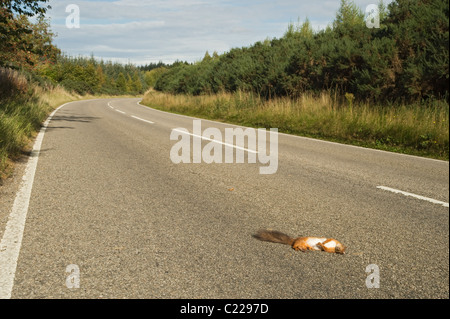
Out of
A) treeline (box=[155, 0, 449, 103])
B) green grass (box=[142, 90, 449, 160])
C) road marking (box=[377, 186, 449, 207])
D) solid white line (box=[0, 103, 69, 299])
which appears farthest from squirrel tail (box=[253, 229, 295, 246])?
treeline (box=[155, 0, 449, 103])

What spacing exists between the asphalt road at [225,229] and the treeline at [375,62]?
5016 mm

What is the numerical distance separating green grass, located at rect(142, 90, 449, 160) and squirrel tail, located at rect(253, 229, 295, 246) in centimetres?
617

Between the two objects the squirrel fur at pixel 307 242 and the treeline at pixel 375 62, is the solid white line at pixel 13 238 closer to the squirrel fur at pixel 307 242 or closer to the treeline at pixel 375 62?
the squirrel fur at pixel 307 242

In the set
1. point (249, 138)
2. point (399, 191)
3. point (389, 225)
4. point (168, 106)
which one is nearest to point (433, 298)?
point (389, 225)

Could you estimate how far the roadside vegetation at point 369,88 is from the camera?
938cm

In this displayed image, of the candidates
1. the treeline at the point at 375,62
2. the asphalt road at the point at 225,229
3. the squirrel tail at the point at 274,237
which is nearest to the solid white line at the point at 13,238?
the asphalt road at the point at 225,229

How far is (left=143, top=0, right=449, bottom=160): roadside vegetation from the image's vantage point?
938 cm

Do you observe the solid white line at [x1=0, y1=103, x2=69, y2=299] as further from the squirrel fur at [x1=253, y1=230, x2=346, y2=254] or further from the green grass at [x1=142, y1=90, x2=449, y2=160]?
the green grass at [x1=142, y1=90, x2=449, y2=160]

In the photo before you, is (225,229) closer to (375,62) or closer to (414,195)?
(414,195)

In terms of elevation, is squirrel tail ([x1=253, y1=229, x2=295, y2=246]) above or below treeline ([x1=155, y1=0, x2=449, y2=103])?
below

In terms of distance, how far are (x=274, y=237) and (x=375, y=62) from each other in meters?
10.4

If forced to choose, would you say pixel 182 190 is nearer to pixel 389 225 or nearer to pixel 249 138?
pixel 389 225

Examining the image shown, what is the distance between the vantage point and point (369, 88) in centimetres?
1166

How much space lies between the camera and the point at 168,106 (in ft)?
81.4
